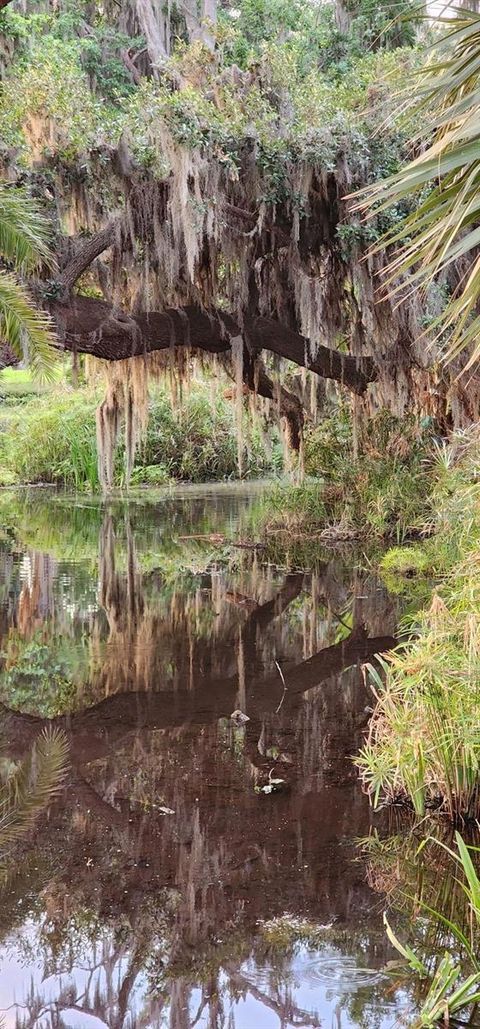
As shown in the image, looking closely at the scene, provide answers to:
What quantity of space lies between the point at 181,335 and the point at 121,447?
1133 centimetres

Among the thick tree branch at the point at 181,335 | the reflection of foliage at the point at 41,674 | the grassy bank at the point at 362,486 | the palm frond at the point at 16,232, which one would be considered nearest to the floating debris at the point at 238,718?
the reflection of foliage at the point at 41,674

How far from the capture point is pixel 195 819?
14.5 feet

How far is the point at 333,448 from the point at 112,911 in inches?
445

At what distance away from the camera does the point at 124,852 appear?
4.12m

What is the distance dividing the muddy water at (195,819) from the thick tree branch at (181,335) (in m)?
2.93

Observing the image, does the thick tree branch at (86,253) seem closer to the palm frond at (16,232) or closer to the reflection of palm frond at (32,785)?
the palm frond at (16,232)

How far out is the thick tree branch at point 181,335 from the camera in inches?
417

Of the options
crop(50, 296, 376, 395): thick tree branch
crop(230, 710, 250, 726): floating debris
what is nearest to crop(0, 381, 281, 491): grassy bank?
crop(50, 296, 376, 395): thick tree branch

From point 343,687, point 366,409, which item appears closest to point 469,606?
point 343,687

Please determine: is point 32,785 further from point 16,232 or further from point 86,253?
point 86,253

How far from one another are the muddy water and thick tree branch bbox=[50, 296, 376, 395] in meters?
2.93

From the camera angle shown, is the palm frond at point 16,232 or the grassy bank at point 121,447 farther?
the grassy bank at point 121,447

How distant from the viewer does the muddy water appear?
127 inches

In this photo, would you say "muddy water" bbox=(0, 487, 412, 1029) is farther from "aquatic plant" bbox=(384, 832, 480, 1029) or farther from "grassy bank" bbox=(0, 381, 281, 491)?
"grassy bank" bbox=(0, 381, 281, 491)
